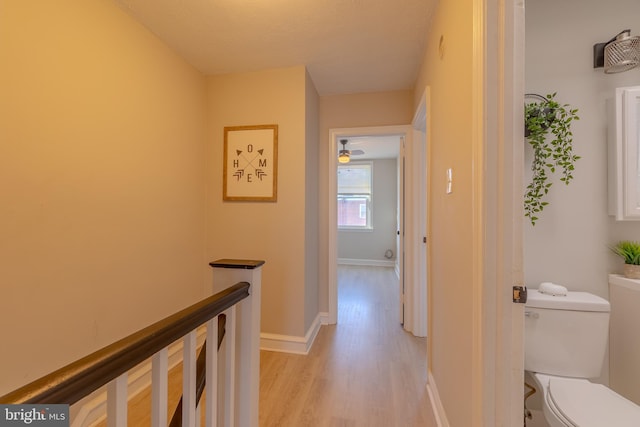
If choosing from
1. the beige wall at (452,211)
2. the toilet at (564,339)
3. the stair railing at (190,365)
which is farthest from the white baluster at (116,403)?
the toilet at (564,339)

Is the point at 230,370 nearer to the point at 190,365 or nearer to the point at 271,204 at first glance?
the point at 190,365

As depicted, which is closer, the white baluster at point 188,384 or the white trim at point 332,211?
the white baluster at point 188,384

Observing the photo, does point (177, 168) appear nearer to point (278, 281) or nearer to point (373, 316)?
point (278, 281)

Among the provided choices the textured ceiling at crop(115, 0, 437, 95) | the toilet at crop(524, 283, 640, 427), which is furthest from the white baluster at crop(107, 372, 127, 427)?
the textured ceiling at crop(115, 0, 437, 95)

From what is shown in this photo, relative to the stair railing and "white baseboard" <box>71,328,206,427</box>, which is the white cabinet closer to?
the stair railing

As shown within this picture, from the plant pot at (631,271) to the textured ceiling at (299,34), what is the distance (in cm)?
189

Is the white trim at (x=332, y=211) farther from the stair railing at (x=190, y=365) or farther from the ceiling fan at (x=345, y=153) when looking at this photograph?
the stair railing at (x=190, y=365)

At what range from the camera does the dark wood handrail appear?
1.56 ft

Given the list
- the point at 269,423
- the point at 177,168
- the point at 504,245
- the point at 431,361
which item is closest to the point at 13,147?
the point at 177,168

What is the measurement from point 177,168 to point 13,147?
995 millimetres

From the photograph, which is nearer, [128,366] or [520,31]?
[128,366]

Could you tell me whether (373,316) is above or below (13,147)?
below

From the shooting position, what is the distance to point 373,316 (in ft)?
10.1

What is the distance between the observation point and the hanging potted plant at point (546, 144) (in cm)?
143
